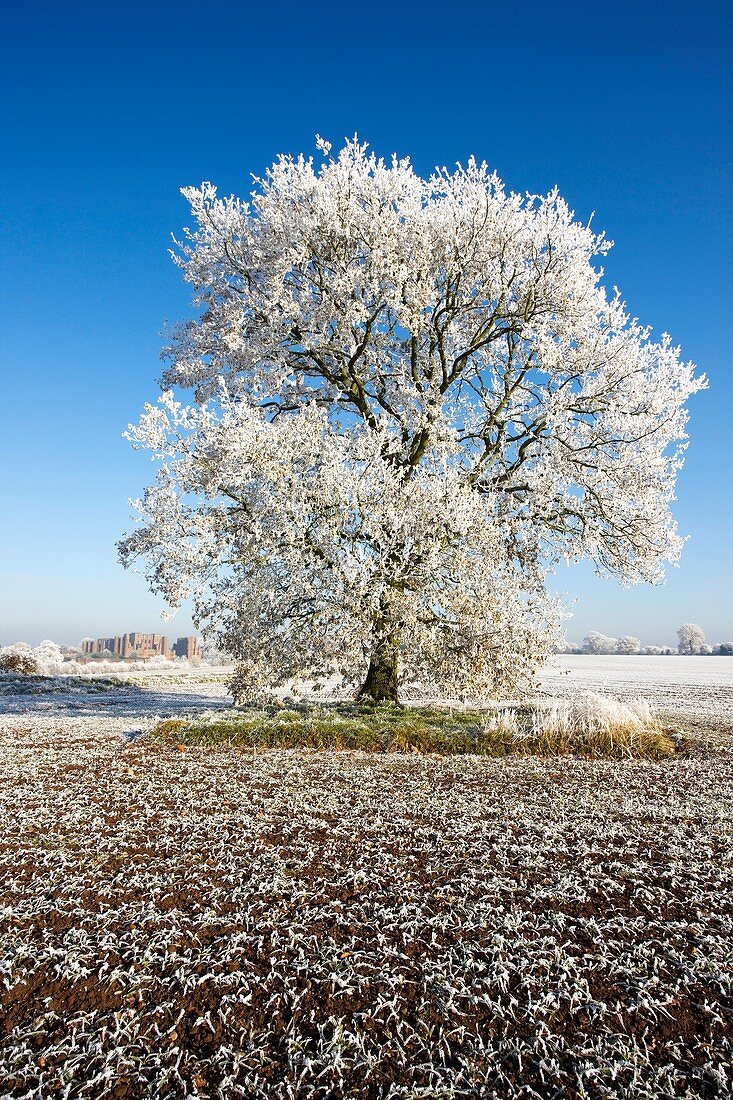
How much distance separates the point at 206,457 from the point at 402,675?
6.02 m

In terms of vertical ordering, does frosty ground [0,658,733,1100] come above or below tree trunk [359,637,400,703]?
below

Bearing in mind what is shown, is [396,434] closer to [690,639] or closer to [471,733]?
[471,733]

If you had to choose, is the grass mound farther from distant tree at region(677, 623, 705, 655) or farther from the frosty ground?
distant tree at region(677, 623, 705, 655)

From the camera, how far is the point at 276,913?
11.4 feet

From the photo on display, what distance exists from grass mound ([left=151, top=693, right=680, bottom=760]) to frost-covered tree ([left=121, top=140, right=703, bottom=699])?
1705 mm

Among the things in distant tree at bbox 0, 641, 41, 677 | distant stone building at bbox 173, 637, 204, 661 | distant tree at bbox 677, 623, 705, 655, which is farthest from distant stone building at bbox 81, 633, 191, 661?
distant tree at bbox 677, 623, 705, 655

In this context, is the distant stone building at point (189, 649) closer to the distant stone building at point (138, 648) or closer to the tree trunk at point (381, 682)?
the distant stone building at point (138, 648)

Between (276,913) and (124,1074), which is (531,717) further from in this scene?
(124,1074)

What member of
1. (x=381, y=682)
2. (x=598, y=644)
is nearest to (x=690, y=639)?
(x=598, y=644)

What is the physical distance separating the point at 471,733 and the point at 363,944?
7053 mm

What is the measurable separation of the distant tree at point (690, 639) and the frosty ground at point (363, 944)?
3152 inches

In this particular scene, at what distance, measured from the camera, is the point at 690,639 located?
258 ft

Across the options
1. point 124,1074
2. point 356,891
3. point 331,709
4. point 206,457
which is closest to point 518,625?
point 331,709

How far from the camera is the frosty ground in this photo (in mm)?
2283
